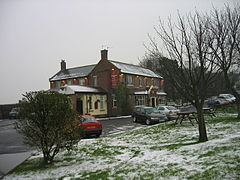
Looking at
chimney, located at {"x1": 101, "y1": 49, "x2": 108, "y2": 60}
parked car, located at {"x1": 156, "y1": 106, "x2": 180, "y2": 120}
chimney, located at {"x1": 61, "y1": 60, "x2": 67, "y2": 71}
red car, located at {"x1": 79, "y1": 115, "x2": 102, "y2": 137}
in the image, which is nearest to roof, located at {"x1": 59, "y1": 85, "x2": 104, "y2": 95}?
chimney, located at {"x1": 101, "y1": 49, "x2": 108, "y2": 60}

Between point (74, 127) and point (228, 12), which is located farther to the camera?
point (228, 12)

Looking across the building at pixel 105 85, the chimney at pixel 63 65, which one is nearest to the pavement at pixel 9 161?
the building at pixel 105 85

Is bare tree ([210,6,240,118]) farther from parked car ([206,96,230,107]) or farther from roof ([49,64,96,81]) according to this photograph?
roof ([49,64,96,81])

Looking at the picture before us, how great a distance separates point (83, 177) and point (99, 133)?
38.3ft

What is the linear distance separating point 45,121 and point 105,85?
110 ft

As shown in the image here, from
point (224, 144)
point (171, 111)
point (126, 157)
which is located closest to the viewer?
point (224, 144)

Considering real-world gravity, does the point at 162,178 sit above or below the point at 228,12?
below

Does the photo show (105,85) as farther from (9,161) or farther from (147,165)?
(147,165)

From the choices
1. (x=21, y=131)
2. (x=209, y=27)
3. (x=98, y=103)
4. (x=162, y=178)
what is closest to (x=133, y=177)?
(x=162, y=178)

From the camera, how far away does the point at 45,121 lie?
10281mm

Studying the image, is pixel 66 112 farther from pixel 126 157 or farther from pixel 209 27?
pixel 209 27

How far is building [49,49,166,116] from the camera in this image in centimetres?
3900

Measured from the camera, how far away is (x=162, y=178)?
674 centimetres

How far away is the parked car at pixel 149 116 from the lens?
2624cm
